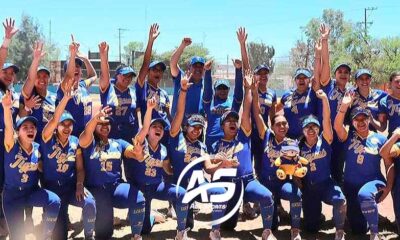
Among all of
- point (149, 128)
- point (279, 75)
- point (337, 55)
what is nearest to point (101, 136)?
point (149, 128)

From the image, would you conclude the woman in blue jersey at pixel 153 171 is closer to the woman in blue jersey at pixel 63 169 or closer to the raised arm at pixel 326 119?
the woman in blue jersey at pixel 63 169

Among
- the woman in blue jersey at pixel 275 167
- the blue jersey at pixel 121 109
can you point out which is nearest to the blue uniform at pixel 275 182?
the woman in blue jersey at pixel 275 167

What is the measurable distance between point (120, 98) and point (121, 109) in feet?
0.53

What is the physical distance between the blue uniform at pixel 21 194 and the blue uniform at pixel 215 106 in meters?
2.48

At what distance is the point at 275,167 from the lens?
259 inches

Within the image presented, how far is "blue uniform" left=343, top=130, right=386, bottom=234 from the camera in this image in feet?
19.9

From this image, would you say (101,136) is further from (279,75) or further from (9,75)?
(279,75)

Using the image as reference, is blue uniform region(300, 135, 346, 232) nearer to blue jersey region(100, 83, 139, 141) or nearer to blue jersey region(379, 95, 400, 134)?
blue jersey region(379, 95, 400, 134)

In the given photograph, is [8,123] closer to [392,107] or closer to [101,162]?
[101,162]

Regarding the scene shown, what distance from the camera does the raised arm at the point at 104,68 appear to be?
6844 millimetres

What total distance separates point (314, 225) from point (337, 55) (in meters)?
45.4

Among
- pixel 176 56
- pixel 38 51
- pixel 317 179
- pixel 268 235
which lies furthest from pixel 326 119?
pixel 38 51

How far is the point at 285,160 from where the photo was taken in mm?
6480

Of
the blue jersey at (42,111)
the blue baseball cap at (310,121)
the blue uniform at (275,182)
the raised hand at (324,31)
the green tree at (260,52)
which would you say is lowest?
the blue uniform at (275,182)
